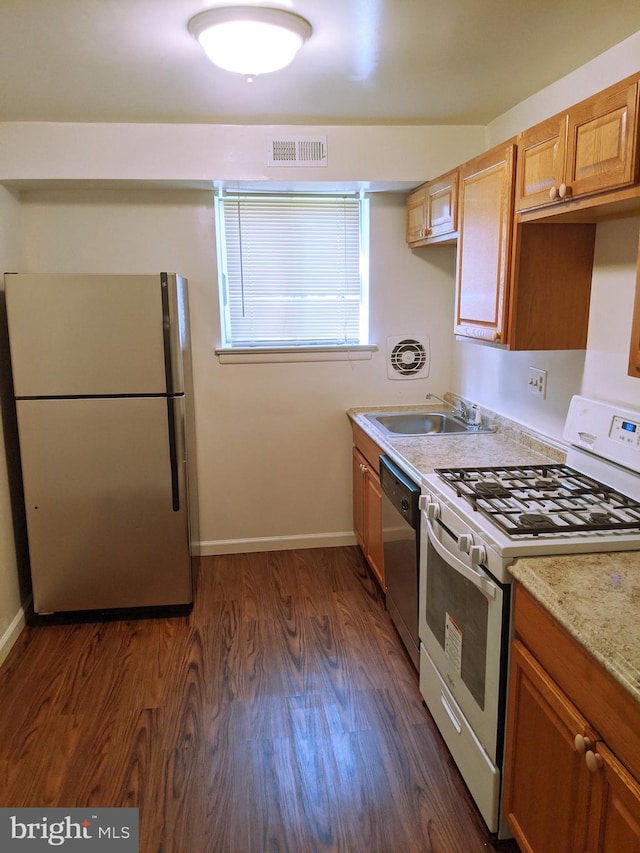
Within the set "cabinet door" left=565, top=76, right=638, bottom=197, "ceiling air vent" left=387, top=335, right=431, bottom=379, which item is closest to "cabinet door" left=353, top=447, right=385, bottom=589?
"ceiling air vent" left=387, top=335, right=431, bottom=379

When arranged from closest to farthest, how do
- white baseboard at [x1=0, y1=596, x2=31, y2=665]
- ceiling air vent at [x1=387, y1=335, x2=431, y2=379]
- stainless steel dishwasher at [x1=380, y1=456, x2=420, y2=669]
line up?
stainless steel dishwasher at [x1=380, y1=456, x2=420, y2=669], white baseboard at [x1=0, y1=596, x2=31, y2=665], ceiling air vent at [x1=387, y1=335, x2=431, y2=379]

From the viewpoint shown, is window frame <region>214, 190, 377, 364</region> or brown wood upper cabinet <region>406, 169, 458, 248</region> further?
window frame <region>214, 190, 377, 364</region>

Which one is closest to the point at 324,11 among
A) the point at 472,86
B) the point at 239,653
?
the point at 472,86

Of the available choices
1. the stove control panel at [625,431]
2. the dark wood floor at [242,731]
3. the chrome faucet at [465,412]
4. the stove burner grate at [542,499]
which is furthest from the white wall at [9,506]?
the stove control panel at [625,431]

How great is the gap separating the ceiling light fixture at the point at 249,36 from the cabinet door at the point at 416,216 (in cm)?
126

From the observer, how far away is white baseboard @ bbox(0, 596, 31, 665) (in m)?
2.68

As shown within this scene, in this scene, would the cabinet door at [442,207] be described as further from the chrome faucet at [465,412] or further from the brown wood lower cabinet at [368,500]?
the brown wood lower cabinet at [368,500]

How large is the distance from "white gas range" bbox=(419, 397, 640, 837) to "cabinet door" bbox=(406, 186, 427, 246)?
4.83 feet

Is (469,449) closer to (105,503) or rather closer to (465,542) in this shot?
(465,542)

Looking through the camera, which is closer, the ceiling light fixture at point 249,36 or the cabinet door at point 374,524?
the ceiling light fixture at point 249,36

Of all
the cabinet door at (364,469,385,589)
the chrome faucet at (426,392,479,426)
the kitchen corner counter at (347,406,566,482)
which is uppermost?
the chrome faucet at (426,392,479,426)

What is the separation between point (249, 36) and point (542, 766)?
7.37 feet

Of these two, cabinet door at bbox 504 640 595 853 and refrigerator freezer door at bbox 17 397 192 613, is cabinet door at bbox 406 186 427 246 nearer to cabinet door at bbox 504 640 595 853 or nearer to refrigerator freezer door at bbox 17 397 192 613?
refrigerator freezer door at bbox 17 397 192 613

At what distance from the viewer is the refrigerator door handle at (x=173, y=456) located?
112 inches
